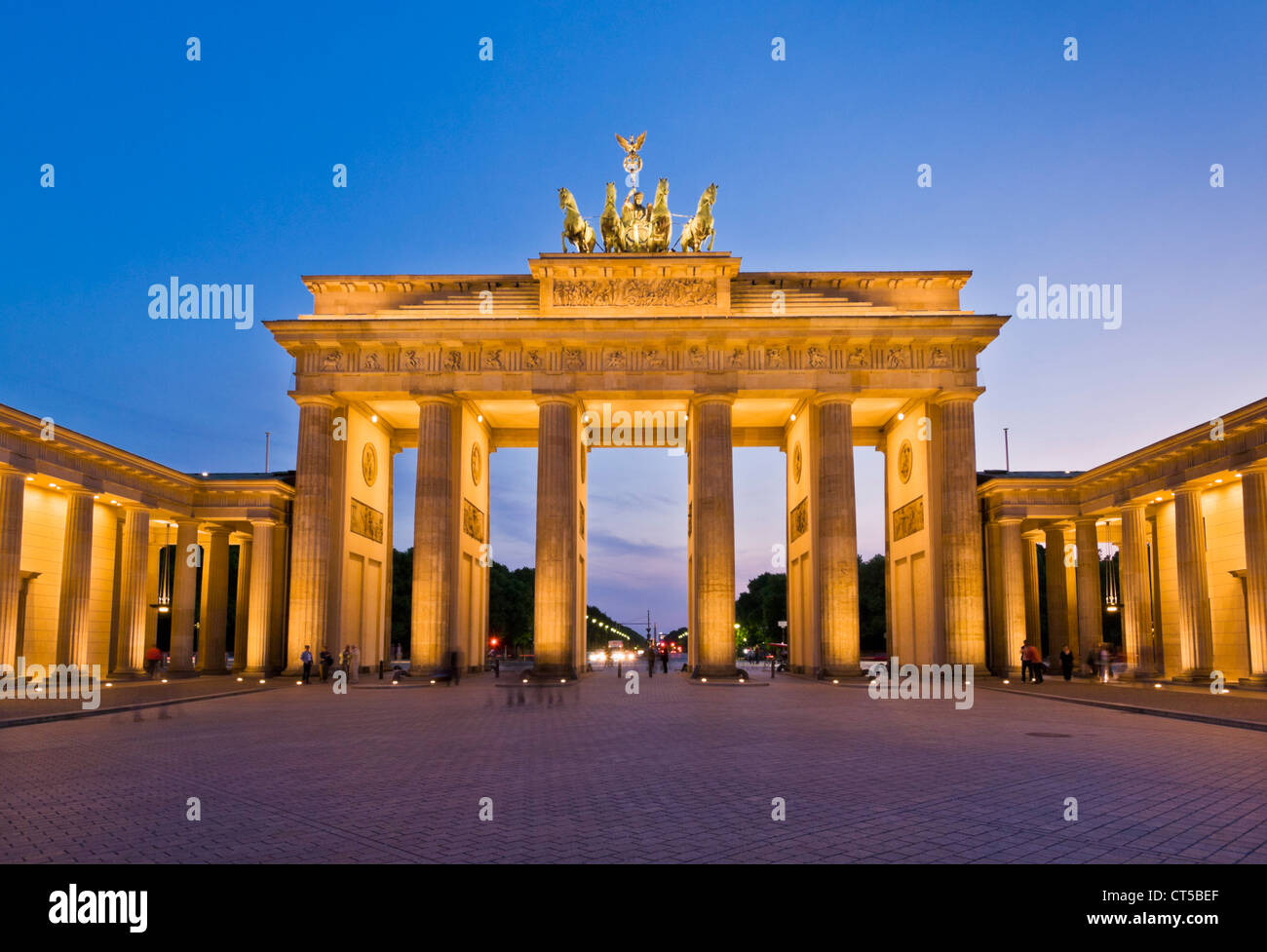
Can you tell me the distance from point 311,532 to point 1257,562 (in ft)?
119

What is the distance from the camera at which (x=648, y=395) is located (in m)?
40.5

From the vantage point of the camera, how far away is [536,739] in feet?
54.1

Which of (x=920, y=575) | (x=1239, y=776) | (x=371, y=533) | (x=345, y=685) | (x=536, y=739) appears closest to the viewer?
(x=1239, y=776)

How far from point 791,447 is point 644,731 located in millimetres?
31012

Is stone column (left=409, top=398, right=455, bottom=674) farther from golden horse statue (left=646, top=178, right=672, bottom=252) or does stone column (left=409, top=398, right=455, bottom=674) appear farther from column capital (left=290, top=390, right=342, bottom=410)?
golden horse statue (left=646, top=178, right=672, bottom=252)

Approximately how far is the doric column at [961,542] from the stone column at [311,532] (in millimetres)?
26891

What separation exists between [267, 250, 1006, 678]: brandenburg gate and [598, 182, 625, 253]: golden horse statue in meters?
1.36

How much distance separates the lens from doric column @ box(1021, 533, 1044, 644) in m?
47.5

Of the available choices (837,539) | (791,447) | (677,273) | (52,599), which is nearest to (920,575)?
(837,539)

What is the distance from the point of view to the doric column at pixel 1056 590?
45.2 m

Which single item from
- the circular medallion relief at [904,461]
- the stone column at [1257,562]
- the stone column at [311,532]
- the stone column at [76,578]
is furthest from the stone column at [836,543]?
the stone column at [76,578]

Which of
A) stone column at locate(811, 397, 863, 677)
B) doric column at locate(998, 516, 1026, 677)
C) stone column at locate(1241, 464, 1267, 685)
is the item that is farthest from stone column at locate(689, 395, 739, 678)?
stone column at locate(1241, 464, 1267, 685)

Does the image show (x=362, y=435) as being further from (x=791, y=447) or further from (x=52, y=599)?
(x=791, y=447)

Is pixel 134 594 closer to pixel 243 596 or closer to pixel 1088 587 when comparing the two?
pixel 243 596
